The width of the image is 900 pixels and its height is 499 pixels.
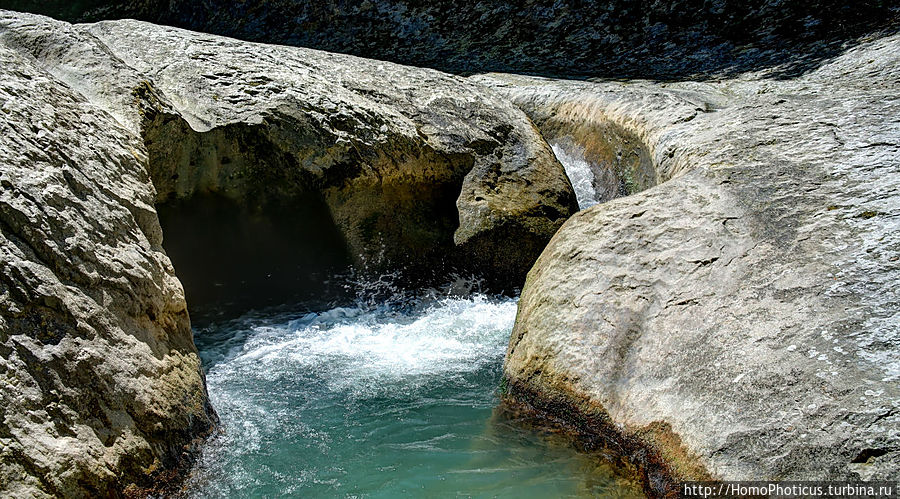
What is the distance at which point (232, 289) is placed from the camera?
19.1 feet

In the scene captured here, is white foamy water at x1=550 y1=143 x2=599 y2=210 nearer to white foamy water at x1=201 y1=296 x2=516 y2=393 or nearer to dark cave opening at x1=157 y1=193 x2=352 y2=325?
white foamy water at x1=201 y1=296 x2=516 y2=393

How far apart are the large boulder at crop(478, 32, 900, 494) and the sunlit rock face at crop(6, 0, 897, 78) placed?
3733 mm

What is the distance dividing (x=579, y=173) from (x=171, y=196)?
3633 millimetres

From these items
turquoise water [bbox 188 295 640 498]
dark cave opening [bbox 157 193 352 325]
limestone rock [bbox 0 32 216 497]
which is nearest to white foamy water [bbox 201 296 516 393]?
turquoise water [bbox 188 295 640 498]

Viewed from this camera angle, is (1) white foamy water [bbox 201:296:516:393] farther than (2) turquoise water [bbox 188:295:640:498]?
Yes

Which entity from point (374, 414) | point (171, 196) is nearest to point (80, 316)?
point (374, 414)

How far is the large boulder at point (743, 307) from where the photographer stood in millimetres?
2684

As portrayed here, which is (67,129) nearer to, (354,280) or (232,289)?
(232,289)

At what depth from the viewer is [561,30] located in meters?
10.1

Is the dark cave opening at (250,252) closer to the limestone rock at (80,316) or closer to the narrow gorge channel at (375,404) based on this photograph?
the narrow gorge channel at (375,404)

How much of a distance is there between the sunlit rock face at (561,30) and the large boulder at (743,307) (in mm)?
3733

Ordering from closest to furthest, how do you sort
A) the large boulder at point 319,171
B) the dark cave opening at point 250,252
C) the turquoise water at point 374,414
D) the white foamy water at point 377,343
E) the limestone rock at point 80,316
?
the limestone rock at point 80,316 → the turquoise water at point 374,414 → the white foamy water at point 377,343 → the large boulder at point 319,171 → the dark cave opening at point 250,252

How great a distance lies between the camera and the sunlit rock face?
819 cm

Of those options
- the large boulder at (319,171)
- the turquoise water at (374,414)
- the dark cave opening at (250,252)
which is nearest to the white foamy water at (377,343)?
the turquoise water at (374,414)
